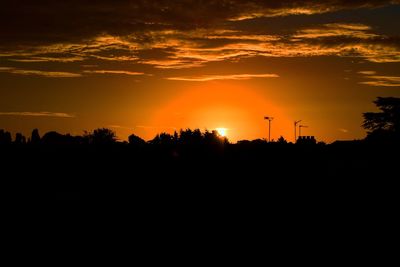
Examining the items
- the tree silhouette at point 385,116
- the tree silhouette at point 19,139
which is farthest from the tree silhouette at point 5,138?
the tree silhouette at point 385,116

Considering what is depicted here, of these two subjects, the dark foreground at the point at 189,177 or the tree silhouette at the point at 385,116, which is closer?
the dark foreground at the point at 189,177

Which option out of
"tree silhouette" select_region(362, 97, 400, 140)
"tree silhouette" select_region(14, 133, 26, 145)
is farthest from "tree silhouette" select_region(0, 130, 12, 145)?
"tree silhouette" select_region(362, 97, 400, 140)

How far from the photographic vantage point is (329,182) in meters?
45.4

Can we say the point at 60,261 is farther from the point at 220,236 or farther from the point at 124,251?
the point at 220,236

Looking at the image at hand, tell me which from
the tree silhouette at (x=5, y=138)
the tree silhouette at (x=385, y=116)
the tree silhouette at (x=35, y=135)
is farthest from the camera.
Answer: the tree silhouette at (x=385, y=116)

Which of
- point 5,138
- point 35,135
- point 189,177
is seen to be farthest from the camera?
point 35,135

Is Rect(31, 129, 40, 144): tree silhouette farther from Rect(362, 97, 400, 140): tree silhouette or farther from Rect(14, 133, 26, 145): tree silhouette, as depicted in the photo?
Rect(362, 97, 400, 140): tree silhouette

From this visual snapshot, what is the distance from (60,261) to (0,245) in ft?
12.4

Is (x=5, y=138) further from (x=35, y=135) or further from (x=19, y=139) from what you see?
(x=35, y=135)

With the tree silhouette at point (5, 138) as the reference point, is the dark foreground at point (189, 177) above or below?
below

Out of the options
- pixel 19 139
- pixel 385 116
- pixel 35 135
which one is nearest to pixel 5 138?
pixel 19 139

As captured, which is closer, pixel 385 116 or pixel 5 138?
pixel 5 138

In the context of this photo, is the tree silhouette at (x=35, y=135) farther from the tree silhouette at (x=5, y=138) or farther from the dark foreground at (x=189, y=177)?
the dark foreground at (x=189, y=177)

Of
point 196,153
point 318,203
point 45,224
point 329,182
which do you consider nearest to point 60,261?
point 45,224
